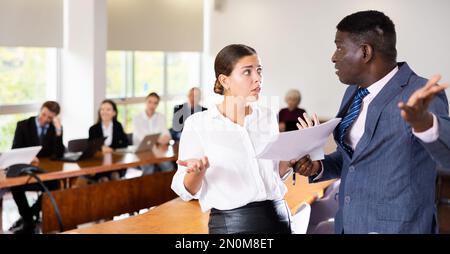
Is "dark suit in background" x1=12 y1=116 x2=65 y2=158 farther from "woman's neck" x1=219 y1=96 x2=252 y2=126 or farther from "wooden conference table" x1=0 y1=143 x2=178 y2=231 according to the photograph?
"woman's neck" x1=219 y1=96 x2=252 y2=126

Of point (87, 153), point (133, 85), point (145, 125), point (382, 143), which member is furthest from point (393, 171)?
point (145, 125)

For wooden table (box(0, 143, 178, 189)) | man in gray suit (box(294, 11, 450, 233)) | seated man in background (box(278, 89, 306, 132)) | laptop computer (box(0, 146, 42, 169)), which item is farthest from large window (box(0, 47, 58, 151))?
man in gray suit (box(294, 11, 450, 233))

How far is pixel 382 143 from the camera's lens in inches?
65.5

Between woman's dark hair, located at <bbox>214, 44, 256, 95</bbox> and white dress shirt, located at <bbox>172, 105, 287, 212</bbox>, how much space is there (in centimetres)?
12

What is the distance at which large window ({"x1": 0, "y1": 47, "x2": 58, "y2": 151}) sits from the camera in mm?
6887

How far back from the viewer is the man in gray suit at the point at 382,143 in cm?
165

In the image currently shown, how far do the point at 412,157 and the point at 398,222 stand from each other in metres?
0.17

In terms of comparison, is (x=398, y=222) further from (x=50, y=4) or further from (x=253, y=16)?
(x=50, y=4)

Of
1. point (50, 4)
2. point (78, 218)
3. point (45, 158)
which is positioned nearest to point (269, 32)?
point (78, 218)

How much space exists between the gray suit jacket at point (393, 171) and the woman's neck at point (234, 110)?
35 centimetres

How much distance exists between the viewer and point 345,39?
1.69 meters

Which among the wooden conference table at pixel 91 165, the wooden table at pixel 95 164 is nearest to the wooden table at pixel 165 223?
the wooden conference table at pixel 91 165

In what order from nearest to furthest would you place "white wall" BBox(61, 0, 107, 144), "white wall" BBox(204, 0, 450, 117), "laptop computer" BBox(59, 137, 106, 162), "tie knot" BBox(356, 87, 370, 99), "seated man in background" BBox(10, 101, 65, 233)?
"tie knot" BBox(356, 87, 370, 99) < "white wall" BBox(204, 0, 450, 117) < "seated man in background" BBox(10, 101, 65, 233) < "laptop computer" BBox(59, 137, 106, 162) < "white wall" BBox(61, 0, 107, 144)

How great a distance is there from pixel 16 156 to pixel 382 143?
387 centimetres
